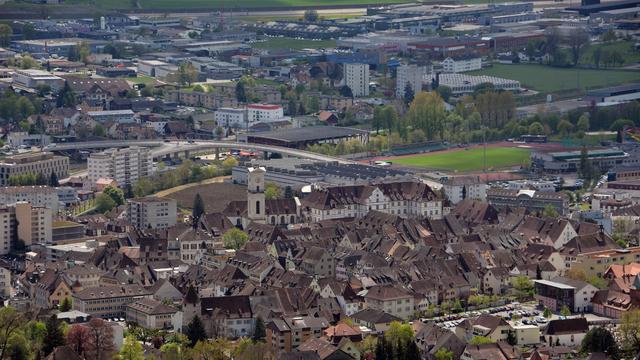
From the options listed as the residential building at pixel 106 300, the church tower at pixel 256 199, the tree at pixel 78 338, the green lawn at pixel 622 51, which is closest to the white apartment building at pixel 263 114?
the green lawn at pixel 622 51

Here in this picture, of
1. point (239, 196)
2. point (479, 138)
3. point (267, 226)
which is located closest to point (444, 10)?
point (479, 138)

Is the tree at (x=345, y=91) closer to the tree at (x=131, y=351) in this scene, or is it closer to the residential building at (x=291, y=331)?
the residential building at (x=291, y=331)

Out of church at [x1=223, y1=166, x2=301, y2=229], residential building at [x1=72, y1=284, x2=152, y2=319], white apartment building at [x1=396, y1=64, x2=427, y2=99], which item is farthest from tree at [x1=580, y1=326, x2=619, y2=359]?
white apartment building at [x1=396, y1=64, x2=427, y2=99]

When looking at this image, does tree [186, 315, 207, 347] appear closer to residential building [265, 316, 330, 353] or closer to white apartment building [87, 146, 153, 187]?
residential building [265, 316, 330, 353]

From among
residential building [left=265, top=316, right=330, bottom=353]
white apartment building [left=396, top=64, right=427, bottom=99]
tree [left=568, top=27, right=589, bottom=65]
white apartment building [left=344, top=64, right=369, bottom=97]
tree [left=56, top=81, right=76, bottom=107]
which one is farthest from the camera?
tree [left=568, top=27, right=589, bottom=65]

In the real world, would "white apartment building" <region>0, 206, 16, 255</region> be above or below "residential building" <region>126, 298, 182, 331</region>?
above

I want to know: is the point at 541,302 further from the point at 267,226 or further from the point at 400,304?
the point at 267,226
